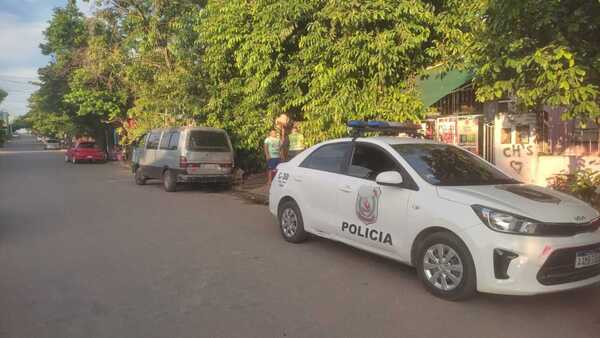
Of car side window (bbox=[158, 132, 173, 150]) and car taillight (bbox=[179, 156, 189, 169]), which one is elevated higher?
car side window (bbox=[158, 132, 173, 150])

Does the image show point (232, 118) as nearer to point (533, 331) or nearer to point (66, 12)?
point (533, 331)

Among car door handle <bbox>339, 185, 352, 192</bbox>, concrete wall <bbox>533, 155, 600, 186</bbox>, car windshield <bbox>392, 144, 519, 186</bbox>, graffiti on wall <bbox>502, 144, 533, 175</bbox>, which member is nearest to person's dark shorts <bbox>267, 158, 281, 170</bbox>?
graffiti on wall <bbox>502, 144, 533, 175</bbox>

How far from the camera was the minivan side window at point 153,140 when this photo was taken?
14.2 metres

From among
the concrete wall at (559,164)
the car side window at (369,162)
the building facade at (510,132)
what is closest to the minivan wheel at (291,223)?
the car side window at (369,162)

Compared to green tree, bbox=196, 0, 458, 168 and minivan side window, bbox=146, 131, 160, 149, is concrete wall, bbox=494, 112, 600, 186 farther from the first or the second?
minivan side window, bbox=146, 131, 160, 149

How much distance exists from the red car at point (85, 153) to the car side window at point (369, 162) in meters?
26.9

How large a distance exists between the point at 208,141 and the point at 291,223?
668cm

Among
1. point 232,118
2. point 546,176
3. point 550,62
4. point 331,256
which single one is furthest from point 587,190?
point 232,118

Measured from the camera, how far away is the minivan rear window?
1270cm

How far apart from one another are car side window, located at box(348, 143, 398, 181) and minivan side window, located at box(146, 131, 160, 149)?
944 cm

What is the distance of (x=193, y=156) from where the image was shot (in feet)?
41.3

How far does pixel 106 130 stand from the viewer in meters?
40.4

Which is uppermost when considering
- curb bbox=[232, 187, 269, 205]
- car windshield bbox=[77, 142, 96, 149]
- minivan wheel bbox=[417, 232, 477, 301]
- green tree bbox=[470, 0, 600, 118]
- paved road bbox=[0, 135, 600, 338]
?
green tree bbox=[470, 0, 600, 118]

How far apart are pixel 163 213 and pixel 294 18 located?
4.96m
